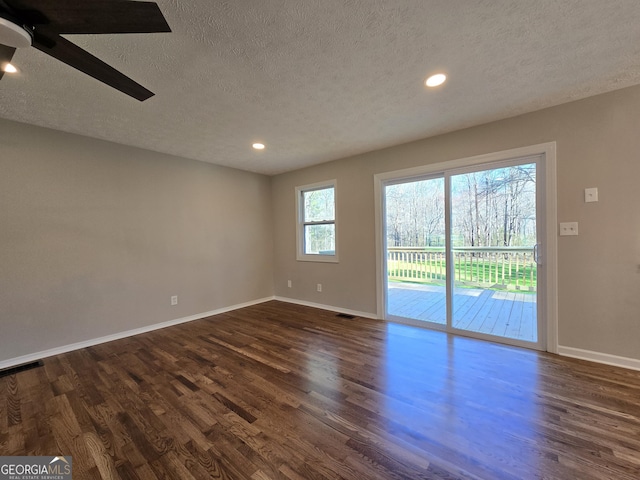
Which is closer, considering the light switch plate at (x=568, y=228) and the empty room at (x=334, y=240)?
the empty room at (x=334, y=240)

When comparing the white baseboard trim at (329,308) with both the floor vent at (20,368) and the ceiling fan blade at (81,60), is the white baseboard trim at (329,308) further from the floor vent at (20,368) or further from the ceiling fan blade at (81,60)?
the ceiling fan blade at (81,60)

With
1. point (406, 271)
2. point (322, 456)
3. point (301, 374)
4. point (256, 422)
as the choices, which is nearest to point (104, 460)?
point (256, 422)

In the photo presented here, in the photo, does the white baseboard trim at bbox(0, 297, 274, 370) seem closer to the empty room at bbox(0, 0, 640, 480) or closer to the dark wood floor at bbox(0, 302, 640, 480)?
the empty room at bbox(0, 0, 640, 480)

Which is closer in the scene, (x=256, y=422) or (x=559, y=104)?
(x=256, y=422)

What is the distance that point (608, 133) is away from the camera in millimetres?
2383

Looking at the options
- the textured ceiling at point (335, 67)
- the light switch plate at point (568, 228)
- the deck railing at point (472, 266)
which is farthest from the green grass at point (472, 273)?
the textured ceiling at point (335, 67)

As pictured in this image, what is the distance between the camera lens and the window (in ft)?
14.8

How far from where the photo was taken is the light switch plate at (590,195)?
2.45m

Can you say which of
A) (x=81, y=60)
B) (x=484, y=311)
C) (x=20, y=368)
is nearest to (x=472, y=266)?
(x=484, y=311)

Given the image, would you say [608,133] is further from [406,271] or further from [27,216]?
[27,216]

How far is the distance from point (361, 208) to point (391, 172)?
0.69 meters

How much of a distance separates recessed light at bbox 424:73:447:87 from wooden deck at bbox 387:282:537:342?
2.33 m

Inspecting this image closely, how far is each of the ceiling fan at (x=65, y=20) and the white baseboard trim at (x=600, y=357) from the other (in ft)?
13.2

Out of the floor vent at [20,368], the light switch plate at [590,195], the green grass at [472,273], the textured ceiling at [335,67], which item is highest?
the textured ceiling at [335,67]
